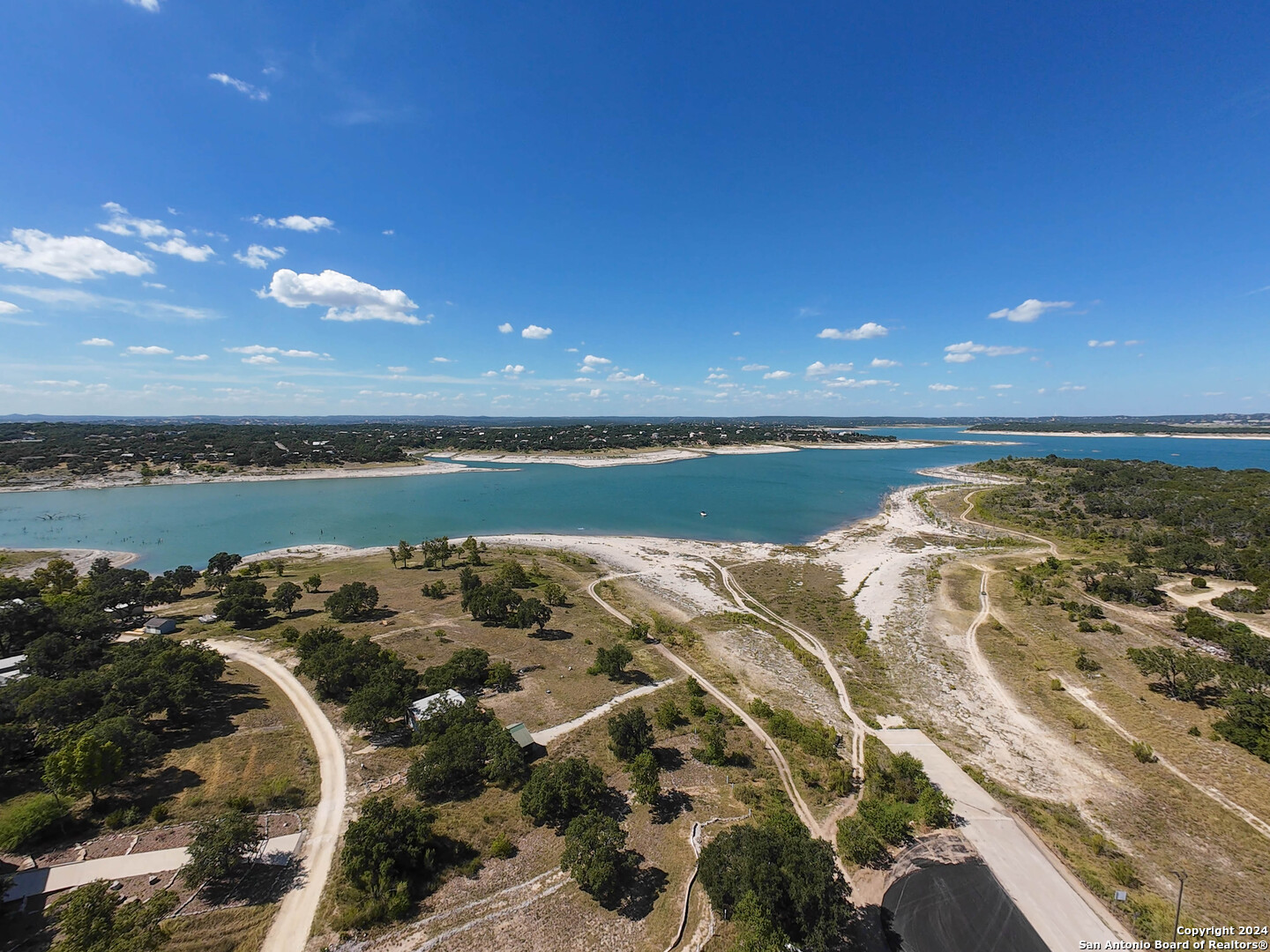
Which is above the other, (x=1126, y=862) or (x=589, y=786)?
(x=589, y=786)

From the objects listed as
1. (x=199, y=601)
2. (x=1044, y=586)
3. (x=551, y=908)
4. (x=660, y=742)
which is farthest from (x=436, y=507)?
(x=1044, y=586)

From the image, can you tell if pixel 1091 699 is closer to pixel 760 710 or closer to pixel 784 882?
pixel 760 710

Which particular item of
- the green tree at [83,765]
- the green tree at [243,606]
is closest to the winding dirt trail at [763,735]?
the green tree at [83,765]

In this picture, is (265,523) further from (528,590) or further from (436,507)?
(528,590)

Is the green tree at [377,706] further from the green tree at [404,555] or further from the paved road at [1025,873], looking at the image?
the green tree at [404,555]

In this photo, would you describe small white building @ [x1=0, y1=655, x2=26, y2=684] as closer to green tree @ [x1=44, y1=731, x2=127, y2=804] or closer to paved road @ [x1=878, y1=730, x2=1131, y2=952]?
green tree @ [x1=44, y1=731, x2=127, y2=804]

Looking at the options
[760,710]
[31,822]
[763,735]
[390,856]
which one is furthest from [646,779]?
[31,822]
